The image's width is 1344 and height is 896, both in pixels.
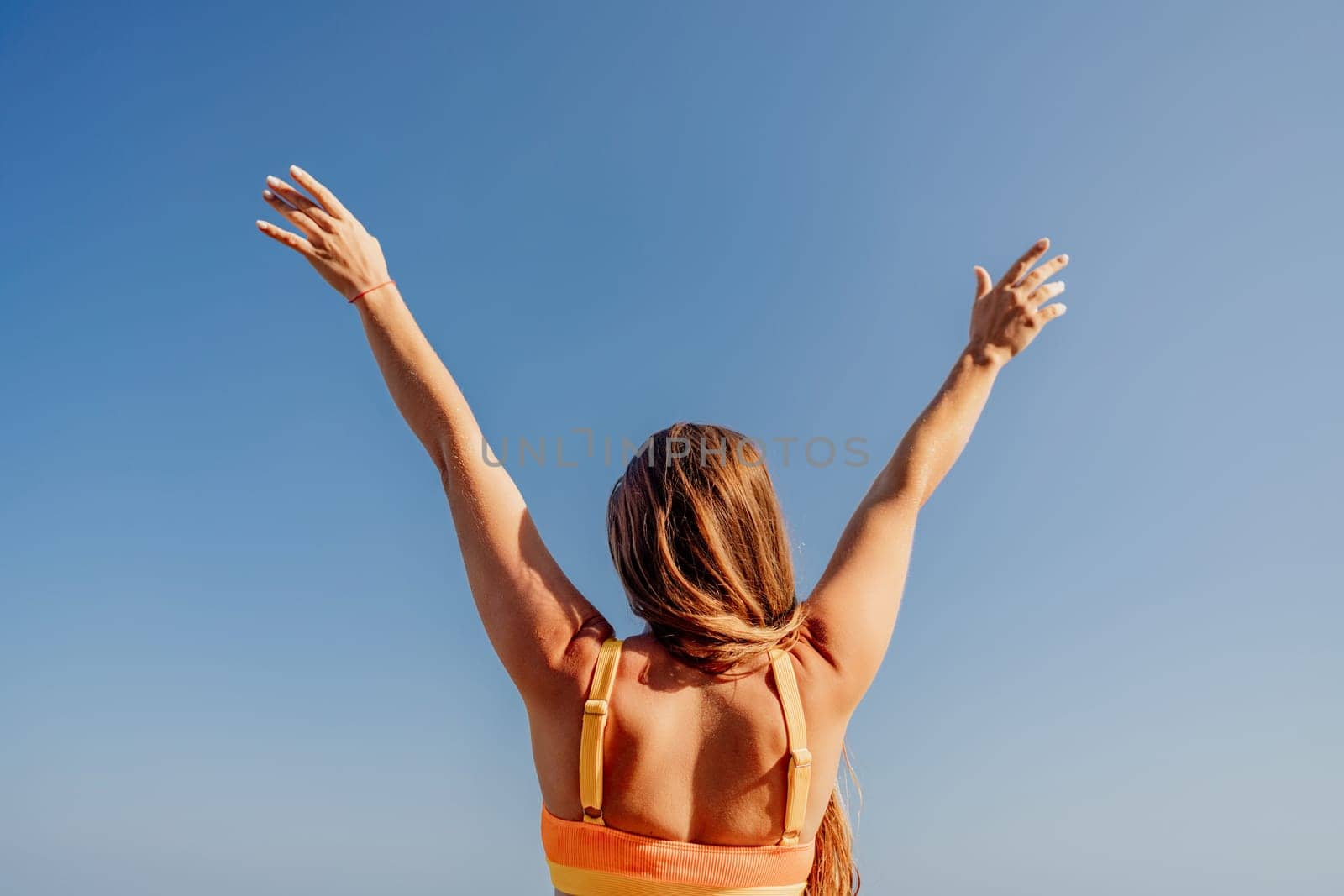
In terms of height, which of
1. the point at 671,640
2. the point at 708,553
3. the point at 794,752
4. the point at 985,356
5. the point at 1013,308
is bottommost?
the point at 794,752

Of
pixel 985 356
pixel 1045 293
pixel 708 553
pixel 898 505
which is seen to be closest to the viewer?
pixel 708 553

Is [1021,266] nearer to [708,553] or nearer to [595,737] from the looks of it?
[708,553]

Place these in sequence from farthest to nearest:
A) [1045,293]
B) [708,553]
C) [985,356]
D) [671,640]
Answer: [1045,293], [985,356], [708,553], [671,640]

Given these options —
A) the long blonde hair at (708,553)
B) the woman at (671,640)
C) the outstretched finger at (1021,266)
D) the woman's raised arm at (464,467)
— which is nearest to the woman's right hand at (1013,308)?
the outstretched finger at (1021,266)

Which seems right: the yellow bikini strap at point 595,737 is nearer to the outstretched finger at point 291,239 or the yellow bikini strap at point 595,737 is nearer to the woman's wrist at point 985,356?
the outstretched finger at point 291,239

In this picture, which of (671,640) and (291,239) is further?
(291,239)

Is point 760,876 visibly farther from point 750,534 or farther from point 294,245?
point 294,245

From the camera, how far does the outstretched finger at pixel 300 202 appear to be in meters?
4.66

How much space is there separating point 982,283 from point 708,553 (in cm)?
270

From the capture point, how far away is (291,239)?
15.2 feet

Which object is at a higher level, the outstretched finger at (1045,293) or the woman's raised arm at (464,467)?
the outstretched finger at (1045,293)

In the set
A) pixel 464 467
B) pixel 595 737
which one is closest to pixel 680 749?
pixel 595 737

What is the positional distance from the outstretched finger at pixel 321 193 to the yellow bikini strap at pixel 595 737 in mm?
2373

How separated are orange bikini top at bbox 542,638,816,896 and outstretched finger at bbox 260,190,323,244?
229 centimetres
